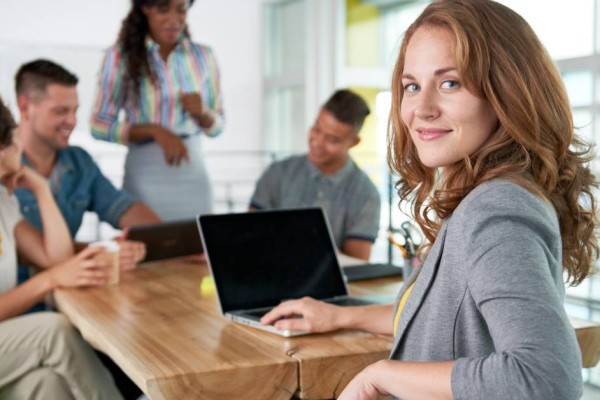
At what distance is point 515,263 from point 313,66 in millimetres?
4475

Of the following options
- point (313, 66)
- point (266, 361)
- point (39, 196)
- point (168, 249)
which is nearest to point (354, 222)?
point (168, 249)

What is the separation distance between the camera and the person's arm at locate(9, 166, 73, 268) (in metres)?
2.55

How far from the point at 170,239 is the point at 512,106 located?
186 cm

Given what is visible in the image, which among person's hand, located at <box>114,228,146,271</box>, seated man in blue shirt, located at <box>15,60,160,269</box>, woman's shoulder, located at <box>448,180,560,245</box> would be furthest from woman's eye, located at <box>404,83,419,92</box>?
seated man in blue shirt, located at <box>15,60,160,269</box>

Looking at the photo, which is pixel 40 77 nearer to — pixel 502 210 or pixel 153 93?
pixel 153 93

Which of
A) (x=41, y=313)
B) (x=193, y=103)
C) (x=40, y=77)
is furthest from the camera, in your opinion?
(x=193, y=103)

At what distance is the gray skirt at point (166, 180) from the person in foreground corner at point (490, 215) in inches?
114

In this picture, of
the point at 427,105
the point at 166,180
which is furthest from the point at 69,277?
the point at 166,180

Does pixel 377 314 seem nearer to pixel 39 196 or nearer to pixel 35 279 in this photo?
pixel 35 279

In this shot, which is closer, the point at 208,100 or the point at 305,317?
the point at 305,317

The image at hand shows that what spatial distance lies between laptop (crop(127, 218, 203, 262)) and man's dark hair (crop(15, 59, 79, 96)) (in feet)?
3.75

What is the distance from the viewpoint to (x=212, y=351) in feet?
5.03

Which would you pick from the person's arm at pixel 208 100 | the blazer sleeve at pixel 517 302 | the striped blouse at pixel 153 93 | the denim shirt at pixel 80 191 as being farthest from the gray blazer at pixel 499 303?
the person's arm at pixel 208 100

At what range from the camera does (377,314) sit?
5.40 feet
